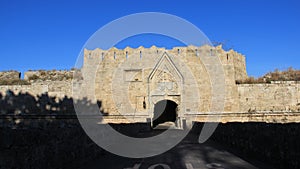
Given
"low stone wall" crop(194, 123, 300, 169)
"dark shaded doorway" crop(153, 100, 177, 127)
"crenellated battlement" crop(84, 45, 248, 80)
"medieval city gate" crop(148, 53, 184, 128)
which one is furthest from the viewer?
"dark shaded doorway" crop(153, 100, 177, 127)

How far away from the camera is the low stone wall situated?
5277 mm

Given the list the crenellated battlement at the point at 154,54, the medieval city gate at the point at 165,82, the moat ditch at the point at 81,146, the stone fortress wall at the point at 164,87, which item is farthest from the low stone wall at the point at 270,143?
the crenellated battlement at the point at 154,54

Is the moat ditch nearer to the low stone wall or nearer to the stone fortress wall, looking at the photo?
the low stone wall

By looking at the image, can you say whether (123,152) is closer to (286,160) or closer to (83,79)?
(286,160)

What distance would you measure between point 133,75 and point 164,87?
8.91 feet

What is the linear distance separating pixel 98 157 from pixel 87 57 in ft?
50.1

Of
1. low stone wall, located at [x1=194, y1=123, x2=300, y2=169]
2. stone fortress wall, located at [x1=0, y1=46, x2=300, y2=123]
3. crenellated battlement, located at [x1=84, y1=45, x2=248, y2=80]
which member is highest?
crenellated battlement, located at [x1=84, y1=45, x2=248, y2=80]

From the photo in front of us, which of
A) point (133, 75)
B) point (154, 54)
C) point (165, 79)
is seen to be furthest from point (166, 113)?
point (154, 54)

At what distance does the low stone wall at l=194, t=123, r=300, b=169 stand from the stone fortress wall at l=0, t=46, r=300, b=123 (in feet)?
37.7

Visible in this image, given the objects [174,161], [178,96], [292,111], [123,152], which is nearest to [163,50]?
[178,96]

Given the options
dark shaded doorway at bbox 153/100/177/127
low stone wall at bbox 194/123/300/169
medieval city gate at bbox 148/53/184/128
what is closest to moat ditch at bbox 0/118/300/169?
low stone wall at bbox 194/123/300/169

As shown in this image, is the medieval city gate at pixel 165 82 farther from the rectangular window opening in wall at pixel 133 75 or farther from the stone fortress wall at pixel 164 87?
the rectangular window opening in wall at pixel 133 75

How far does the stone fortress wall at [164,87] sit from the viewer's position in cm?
2061

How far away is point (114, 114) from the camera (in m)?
20.8
